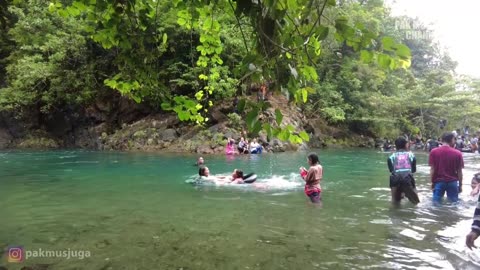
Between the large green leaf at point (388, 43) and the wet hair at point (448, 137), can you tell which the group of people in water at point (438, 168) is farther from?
the large green leaf at point (388, 43)

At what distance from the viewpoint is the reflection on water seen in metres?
5.46

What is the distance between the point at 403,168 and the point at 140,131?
23.3 m

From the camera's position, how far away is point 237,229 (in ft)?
23.6

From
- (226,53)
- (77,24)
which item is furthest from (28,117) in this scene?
(226,53)

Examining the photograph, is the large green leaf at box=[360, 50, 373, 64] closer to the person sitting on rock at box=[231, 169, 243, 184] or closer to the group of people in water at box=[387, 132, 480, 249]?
the group of people in water at box=[387, 132, 480, 249]

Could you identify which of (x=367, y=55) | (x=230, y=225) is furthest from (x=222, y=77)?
(x=367, y=55)

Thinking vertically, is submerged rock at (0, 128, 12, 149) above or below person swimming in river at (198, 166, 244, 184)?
above

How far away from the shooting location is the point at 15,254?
5480 mm

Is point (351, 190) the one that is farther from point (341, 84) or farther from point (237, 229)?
point (341, 84)

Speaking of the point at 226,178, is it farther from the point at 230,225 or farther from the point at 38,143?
the point at 38,143

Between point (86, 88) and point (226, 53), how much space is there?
39.7 ft

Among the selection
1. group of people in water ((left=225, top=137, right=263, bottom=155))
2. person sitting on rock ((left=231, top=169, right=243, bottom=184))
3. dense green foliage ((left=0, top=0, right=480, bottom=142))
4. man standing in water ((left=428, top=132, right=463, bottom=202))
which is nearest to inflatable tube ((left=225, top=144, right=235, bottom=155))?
group of people in water ((left=225, top=137, right=263, bottom=155))

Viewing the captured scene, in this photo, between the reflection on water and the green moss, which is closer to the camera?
the reflection on water

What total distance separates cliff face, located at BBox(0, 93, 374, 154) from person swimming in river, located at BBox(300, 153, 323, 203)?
16.0 metres
